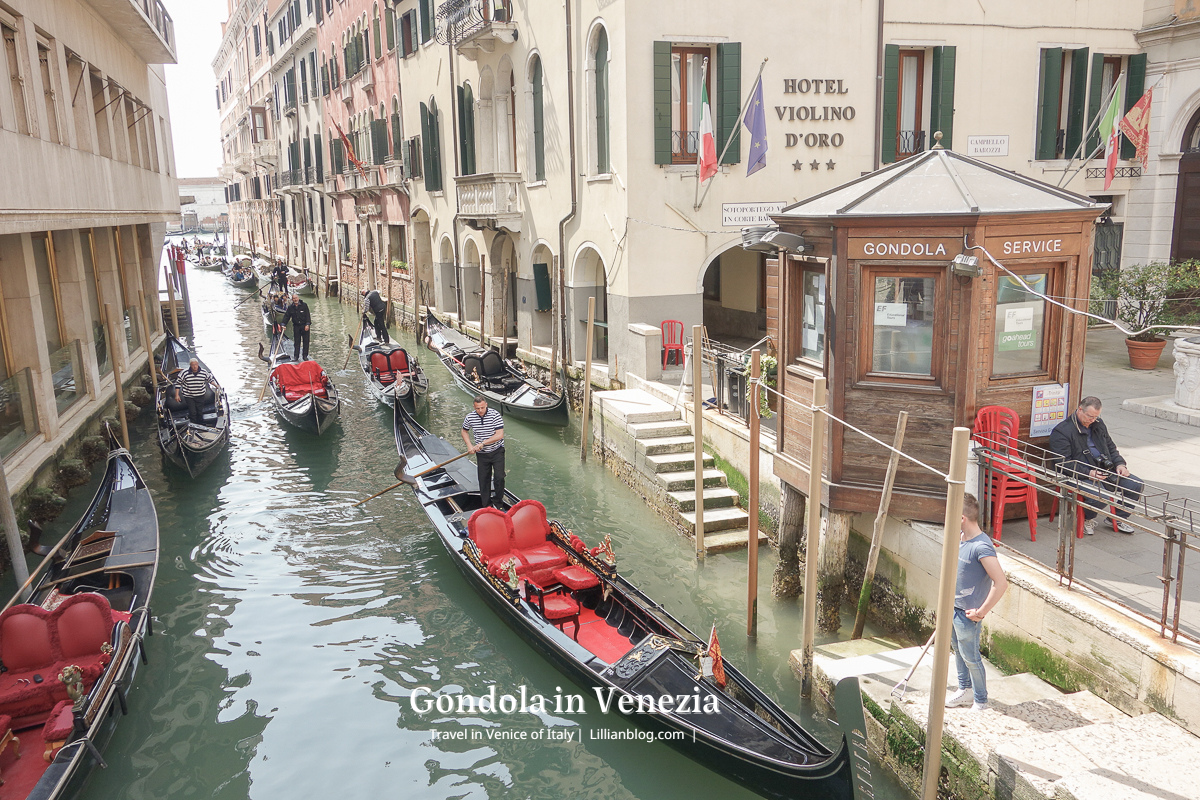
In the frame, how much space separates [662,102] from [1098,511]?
903 centimetres

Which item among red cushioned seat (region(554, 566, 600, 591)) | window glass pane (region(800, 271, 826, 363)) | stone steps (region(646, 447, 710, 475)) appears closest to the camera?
window glass pane (region(800, 271, 826, 363))

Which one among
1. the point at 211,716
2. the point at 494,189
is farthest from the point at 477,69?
the point at 211,716

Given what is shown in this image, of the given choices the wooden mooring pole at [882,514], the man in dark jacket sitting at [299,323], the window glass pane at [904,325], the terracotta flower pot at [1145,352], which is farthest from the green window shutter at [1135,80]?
the man in dark jacket sitting at [299,323]

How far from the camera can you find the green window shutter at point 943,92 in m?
13.2

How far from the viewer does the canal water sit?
5883 millimetres

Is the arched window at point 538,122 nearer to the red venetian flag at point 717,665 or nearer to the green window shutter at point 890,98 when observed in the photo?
the green window shutter at point 890,98

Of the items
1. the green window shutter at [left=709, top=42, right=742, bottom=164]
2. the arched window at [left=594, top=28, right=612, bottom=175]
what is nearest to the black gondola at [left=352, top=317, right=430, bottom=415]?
the arched window at [left=594, top=28, right=612, bottom=175]

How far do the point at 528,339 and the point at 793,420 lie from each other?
10.8m

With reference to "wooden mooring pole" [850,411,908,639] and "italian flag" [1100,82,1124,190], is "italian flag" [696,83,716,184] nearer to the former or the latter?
"italian flag" [1100,82,1124,190]

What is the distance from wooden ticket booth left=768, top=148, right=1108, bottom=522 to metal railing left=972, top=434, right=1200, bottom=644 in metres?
0.29

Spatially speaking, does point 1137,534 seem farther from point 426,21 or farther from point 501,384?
point 426,21

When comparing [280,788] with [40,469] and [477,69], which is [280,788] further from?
[477,69]

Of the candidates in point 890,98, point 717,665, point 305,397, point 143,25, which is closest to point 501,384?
point 305,397

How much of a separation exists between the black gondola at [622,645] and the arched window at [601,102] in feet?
21.1
